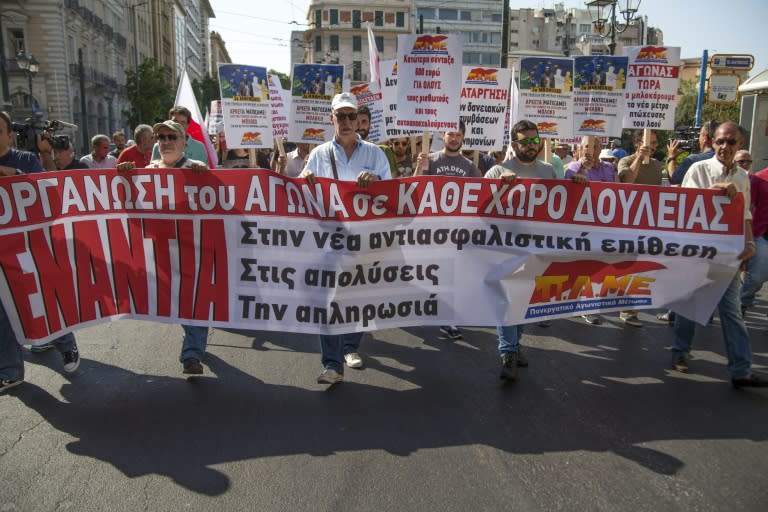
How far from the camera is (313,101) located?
29.8ft

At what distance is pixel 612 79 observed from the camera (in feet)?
26.0

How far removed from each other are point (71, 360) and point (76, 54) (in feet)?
170

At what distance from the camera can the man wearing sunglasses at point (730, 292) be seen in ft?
16.1

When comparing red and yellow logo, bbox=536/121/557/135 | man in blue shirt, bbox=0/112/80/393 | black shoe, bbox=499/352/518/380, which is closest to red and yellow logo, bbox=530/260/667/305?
black shoe, bbox=499/352/518/380

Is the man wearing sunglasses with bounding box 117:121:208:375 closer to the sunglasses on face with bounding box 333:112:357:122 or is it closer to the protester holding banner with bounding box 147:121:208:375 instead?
the protester holding banner with bounding box 147:121:208:375

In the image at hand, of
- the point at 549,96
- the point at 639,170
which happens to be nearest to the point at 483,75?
the point at 549,96

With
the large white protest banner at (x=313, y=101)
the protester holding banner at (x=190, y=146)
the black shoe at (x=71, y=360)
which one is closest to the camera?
the black shoe at (x=71, y=360)

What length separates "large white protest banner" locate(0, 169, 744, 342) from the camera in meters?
4.81

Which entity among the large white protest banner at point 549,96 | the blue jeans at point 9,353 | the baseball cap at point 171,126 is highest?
the large white protest banner at point 549,96

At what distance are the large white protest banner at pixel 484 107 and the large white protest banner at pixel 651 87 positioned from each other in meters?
1.46

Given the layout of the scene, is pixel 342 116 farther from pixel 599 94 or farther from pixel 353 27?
pixel 353 27

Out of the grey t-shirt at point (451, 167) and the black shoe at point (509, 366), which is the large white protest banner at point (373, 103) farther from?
the black shoe at point (509, 366)

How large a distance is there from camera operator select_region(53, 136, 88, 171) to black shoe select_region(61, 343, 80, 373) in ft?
10.5

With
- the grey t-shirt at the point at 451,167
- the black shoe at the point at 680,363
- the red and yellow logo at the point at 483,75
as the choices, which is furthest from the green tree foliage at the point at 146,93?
the black shoe at the point at 680,363
